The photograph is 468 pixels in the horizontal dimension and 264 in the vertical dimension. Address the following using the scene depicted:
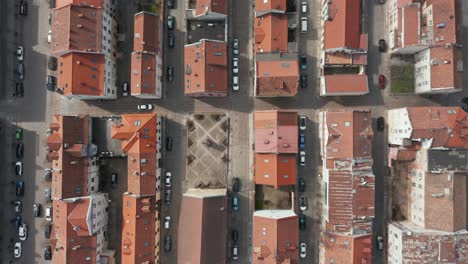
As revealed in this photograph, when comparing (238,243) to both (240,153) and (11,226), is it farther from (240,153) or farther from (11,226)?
(11,226)

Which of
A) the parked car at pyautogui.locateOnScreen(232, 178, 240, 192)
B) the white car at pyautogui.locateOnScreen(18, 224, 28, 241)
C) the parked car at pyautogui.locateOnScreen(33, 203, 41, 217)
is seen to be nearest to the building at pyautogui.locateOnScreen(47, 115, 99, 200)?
the parked car at pyautogui.locateOnScreen(33, 203, 41, 217)

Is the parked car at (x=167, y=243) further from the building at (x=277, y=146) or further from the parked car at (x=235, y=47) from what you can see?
the parked car at (x=235, y=47)

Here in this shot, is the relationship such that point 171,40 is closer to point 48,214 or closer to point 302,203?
point 302,203

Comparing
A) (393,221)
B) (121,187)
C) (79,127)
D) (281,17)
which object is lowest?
(393,221)

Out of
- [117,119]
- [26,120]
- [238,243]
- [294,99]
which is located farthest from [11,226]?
[294,99]

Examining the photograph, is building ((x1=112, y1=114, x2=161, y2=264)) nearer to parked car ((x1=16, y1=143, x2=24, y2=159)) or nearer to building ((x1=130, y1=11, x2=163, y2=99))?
building ((x1=130, y1=11, x2=163, y2=99))

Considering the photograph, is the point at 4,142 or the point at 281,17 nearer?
the point at 281,17
